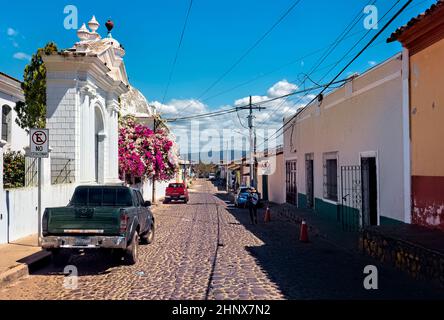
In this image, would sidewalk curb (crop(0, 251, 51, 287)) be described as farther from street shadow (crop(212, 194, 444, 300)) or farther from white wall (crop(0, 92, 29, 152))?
white wall (crop(0, 92, 29, 152))

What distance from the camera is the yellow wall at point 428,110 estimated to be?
8.60 meters

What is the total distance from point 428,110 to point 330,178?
25.5ft

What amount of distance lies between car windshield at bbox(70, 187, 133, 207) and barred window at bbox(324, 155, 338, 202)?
866cm

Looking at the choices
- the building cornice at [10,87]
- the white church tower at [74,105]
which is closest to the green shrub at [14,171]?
the white church tower at [74,105]

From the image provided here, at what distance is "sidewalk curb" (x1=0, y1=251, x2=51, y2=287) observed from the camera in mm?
7153

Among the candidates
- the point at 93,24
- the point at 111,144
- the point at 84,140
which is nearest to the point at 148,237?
the point at 84,140

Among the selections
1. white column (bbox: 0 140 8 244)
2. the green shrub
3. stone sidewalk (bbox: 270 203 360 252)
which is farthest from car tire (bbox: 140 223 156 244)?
stone sidewalk (bbox: 270 203 360 252)

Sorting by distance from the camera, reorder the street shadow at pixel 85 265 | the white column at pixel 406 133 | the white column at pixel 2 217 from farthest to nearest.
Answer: the white column at pixel 2 217 < the white column at pixel 406 133 < the street shadow at pixel 85 265

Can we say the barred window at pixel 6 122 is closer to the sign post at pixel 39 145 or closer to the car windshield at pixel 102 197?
the sign post at pixel 39 145

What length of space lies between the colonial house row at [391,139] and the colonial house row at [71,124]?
357 inches

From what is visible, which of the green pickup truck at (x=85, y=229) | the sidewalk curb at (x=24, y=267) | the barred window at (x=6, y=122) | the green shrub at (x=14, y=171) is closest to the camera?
the sidewalk curb at (x=24, y=267)

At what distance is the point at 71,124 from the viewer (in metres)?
15.0

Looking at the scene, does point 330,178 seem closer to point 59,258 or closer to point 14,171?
point 59,258

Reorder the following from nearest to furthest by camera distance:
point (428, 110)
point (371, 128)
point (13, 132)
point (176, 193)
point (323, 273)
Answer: point (323, 273) → point (428, 110) → point (371, 128) → point (13, 132) → point (176, 193)
